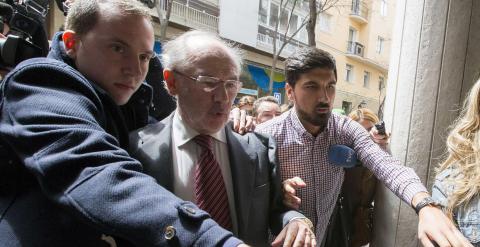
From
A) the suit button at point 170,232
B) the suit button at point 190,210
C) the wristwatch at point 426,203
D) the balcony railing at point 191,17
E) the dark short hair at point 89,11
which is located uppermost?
the balcony railing at point 191,17

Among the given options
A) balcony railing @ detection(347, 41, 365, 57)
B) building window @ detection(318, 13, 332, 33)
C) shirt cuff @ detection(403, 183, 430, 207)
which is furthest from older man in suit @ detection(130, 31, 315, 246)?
balcony railing @ detection(347, 41, 365, 57)

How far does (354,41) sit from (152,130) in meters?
27.7

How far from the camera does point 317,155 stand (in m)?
2.29

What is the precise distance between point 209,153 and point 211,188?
137mm

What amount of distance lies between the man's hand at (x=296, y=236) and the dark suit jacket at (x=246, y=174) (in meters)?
0.10

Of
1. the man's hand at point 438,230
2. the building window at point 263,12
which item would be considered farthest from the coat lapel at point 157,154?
the building window at point 263,12

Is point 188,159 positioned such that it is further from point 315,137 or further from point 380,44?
point 380,44

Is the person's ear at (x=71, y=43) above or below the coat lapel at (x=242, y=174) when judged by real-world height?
above

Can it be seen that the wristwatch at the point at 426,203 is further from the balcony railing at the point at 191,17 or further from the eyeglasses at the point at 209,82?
the balcony railing at the point at 191,17

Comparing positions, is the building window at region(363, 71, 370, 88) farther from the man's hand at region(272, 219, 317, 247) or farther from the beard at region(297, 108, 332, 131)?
the man's hand at region(272, 219, 317, 247)

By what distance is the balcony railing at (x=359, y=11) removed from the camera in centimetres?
2606

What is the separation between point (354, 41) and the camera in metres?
27.2

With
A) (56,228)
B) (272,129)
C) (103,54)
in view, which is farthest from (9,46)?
(272,129)

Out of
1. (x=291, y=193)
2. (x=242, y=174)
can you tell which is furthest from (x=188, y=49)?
(x=291, y=193)
